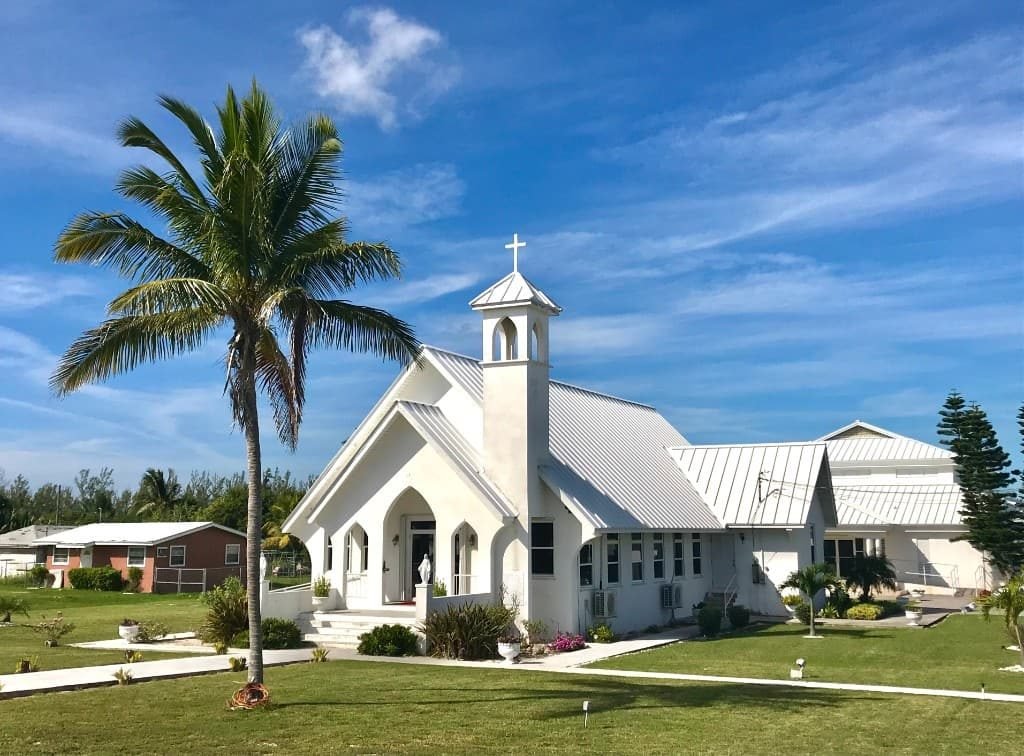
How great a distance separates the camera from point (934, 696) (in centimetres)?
1556

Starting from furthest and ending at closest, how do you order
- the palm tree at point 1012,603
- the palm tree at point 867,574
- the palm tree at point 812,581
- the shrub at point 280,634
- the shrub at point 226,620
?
the palm tree at point 867,574 → the palm tree at point 812,581 → the shrub at point 226,620 → the shrub at point 280,634 → the palm tree at point 1012,603

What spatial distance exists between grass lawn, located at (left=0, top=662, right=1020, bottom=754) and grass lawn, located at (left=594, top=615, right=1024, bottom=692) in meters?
2.39

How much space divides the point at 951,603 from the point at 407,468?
75.1ft

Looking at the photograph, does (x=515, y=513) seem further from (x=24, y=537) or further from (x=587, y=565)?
(x=24, y=537)

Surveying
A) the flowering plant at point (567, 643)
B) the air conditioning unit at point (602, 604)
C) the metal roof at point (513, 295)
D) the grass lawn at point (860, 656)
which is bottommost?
the grass lawn at point (860, 656)

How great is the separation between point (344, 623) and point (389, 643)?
8.85 feet

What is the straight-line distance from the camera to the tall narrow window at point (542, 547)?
24156 mm

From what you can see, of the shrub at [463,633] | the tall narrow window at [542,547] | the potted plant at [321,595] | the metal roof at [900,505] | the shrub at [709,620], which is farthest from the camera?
the metal roof at [900,505]

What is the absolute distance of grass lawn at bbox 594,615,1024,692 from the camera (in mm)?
17938

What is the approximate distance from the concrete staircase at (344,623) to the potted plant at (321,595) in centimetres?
95

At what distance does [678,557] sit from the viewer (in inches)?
1164

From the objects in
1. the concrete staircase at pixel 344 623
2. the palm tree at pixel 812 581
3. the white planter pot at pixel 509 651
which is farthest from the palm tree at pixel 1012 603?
the concrete staircase at pixel 344 623

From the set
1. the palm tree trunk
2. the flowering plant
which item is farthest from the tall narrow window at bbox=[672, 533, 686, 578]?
the palm tree trunk

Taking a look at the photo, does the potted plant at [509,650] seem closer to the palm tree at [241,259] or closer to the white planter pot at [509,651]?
the white planter pot at [509,651]
